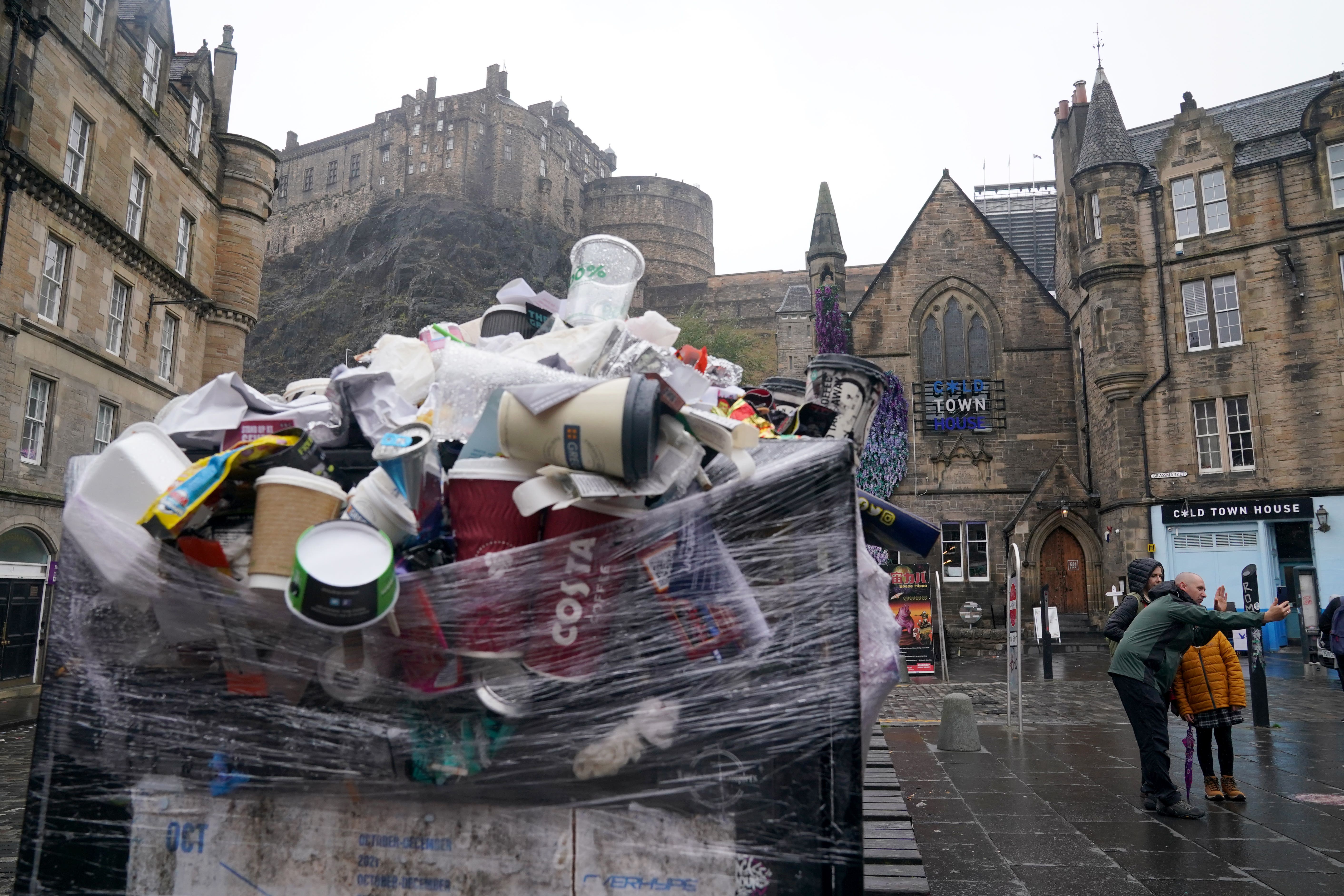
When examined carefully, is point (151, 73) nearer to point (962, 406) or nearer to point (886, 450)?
point (886, 450)

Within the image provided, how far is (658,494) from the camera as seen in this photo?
223cm

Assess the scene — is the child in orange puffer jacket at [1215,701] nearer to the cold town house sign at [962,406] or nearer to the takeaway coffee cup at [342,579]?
the takeaway coffee cup at [342,579]

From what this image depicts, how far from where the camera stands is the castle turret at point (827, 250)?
30.2m

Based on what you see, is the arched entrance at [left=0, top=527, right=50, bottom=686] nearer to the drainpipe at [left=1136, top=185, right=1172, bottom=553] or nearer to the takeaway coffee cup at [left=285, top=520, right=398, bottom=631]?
the takeaway coffee cup at [left=285, top=520, right=398, bottom=631]

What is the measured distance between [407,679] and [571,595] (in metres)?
0.44

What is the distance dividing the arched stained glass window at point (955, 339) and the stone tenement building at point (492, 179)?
113 ft

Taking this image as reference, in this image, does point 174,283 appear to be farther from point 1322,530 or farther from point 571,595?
point 1322,530

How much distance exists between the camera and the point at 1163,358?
24500 millimetres

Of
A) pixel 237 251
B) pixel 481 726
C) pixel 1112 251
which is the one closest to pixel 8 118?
pixel 237 251

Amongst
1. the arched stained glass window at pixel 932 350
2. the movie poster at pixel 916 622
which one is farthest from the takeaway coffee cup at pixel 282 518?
the arched stained glass window at pixel 932 350

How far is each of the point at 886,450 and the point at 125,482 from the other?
370 cm

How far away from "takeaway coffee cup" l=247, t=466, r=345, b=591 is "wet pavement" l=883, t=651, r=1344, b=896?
11.2 ft

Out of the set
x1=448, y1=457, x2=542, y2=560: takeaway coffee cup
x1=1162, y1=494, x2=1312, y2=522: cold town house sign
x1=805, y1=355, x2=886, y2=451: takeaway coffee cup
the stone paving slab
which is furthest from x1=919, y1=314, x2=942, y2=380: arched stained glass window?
x1=448, y1=457, x2=542, y2=560: takeaway coffee cup

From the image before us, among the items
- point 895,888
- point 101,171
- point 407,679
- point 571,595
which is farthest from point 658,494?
point 101,171
